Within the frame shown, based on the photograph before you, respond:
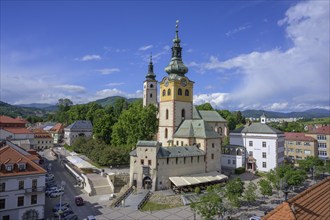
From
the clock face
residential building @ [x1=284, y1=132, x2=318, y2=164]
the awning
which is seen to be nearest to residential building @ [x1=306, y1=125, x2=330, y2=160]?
residential building @ [x1=284, y1=132, x2=318, y2=164]

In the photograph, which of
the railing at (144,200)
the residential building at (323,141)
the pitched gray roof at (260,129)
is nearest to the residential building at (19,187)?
the railing at (144,200)

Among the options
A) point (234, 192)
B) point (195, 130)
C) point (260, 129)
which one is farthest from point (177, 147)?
point (260, 129)

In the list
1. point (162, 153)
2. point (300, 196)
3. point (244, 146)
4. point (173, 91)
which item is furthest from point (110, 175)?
point (300, 196)

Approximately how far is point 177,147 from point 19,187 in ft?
77.6

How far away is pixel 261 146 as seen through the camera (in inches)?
2152

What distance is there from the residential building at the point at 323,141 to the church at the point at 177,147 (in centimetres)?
3637

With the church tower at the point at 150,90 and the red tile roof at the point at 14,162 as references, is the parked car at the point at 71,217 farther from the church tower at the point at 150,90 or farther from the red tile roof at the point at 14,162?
the church tower at the point at 150,90

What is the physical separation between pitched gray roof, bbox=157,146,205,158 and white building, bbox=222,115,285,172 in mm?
14740

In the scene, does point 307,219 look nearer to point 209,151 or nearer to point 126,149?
point 209,151

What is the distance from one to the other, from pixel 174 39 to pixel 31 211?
1565 inches

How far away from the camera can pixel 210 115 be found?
6925 centimetres

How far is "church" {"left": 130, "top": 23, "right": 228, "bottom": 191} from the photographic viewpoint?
40.4 meters

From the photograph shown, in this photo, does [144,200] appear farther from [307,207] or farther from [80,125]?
[80,125]

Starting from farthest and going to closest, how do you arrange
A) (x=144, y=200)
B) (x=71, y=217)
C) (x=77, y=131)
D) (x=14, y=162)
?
(x=77, y=131)
(x=144, y=200)
(x=14, y=162)
(x=71, y=217)
